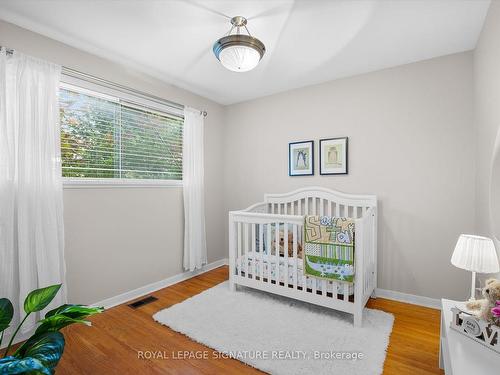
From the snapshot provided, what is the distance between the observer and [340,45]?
84.3 inches

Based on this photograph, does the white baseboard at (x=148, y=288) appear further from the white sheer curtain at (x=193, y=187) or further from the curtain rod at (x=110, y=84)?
the curtain rod at (x=110, y=84)

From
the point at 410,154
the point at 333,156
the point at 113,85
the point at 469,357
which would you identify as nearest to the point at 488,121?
the point at 410,154

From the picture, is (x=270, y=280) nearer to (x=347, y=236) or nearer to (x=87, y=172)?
(x=347, y=236)

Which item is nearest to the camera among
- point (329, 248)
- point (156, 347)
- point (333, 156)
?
point (156, 347)

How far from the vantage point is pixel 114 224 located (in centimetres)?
247

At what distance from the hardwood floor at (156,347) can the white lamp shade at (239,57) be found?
203cm

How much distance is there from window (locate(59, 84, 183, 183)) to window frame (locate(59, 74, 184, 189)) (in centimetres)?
1

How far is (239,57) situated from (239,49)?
2.1 inches

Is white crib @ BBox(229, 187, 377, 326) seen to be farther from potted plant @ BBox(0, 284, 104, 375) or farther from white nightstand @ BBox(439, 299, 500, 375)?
potted plant @ BBox(0, 284, 104, 375)

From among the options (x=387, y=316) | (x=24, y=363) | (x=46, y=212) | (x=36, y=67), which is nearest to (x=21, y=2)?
(x=36, y=67)

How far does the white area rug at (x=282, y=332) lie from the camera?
163cm

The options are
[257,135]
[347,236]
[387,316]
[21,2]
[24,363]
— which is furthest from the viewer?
[257,135]

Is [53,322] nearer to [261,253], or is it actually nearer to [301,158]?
[261,253]

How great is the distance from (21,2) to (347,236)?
2.80 meters
